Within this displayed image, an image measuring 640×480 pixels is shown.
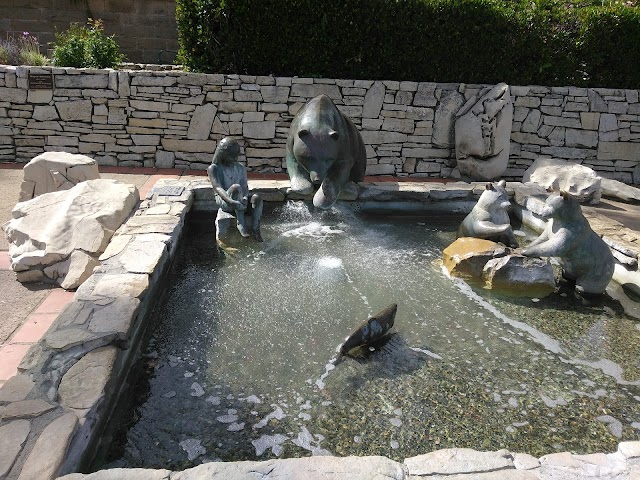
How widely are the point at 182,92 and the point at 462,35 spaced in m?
4.32

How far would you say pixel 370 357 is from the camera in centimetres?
285

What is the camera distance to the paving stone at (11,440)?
1.72 metres

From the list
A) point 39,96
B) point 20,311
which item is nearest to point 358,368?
point 20,311

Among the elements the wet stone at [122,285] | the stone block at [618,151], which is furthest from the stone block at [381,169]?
the wet stone at [122,285]

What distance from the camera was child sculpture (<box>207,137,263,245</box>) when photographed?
13.6 feet

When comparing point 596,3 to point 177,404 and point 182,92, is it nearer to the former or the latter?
point 182,92

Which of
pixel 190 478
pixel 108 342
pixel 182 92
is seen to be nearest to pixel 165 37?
pixel 182 92

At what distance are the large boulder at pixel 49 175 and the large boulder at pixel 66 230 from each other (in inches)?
29.6

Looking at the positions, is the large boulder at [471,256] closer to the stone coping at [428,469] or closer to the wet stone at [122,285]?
the stone coping at [428,469]

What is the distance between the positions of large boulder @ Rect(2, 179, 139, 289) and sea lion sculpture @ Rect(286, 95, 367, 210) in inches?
64.7

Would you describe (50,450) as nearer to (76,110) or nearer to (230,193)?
(230,193)

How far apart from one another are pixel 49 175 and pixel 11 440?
4.23 meters

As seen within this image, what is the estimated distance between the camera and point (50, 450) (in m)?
1.79

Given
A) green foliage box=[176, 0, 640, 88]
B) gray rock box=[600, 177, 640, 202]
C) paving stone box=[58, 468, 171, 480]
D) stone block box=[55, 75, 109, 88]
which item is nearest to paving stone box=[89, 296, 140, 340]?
paving stone box=[58, 468, 171, 480]
